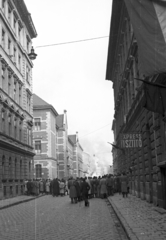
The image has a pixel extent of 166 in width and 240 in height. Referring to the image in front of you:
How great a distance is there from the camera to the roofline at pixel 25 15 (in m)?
35.8

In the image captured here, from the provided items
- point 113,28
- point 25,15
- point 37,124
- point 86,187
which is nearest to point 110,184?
point 86,187

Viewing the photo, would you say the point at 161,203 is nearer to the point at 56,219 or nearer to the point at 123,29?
the point at 56,219

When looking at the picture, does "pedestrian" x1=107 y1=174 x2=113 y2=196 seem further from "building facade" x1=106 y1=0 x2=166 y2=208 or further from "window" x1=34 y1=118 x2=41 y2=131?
"window" x1=34 y1=118 x2=41 y2=131

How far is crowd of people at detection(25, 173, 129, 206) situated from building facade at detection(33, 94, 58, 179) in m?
22.8

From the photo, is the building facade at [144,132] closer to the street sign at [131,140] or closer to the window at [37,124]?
the street sign at [131,140]

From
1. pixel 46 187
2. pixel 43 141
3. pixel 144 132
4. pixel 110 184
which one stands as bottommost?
pixel 46 187

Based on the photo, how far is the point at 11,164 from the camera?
31.5 metres

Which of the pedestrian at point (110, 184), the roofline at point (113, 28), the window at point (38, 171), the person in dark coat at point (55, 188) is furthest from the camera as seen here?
the window at point (38, 171)

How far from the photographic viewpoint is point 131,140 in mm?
17438

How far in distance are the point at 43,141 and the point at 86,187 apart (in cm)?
4210

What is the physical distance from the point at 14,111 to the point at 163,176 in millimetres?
21883

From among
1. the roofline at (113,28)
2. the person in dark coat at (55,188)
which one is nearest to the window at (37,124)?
the roofline at (113,28)

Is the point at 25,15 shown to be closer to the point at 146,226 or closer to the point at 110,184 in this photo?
the point at 110,184

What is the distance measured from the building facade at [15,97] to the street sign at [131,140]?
44.7ft
